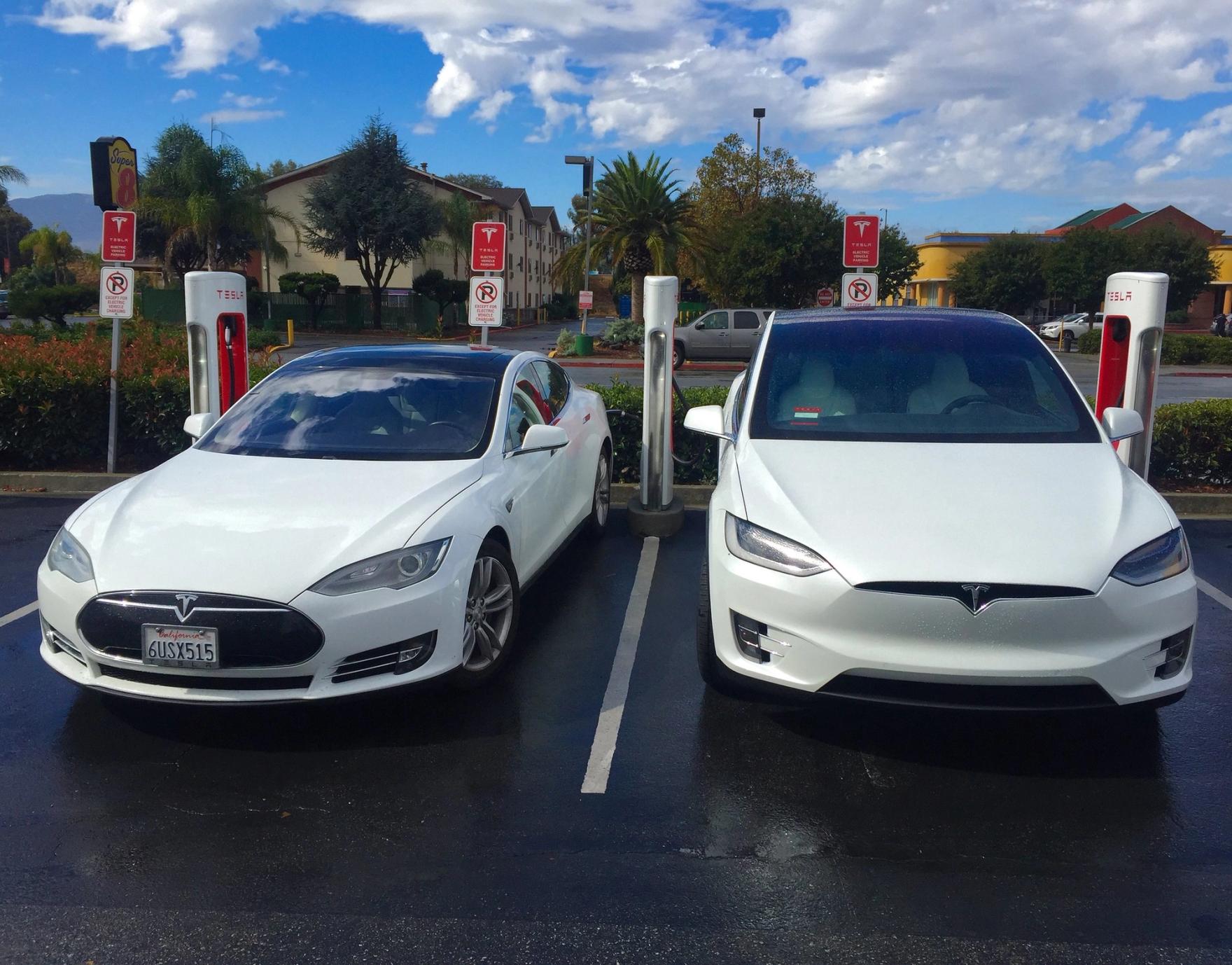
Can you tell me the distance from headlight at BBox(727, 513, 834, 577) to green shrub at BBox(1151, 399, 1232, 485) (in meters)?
6.40

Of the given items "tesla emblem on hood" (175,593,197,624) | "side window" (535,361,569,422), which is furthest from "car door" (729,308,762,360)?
"tesla emblem on hood" (175,593,197,624)

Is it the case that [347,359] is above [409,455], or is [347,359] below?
above

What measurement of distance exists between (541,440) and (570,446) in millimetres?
1238

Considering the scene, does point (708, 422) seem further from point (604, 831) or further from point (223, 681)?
point (223, 681)

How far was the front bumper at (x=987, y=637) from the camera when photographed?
347cm

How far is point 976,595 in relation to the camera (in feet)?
11.4

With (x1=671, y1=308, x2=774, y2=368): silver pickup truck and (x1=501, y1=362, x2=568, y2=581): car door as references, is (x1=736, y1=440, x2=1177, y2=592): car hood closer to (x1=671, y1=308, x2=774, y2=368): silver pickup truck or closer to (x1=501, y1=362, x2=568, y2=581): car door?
(x1=501, y1=362, x2=568, y2=581): car door

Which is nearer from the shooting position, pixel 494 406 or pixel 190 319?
pixel 494 406

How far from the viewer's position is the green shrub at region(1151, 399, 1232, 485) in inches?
349

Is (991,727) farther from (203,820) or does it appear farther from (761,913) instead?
(203,820)

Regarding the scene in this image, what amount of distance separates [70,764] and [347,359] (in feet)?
9.03

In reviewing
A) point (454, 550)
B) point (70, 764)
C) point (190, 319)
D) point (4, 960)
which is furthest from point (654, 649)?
point (190, 319)

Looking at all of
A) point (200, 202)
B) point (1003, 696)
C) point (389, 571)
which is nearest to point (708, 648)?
point (1003, 696)

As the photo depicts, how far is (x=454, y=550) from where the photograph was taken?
4285 millimetres
